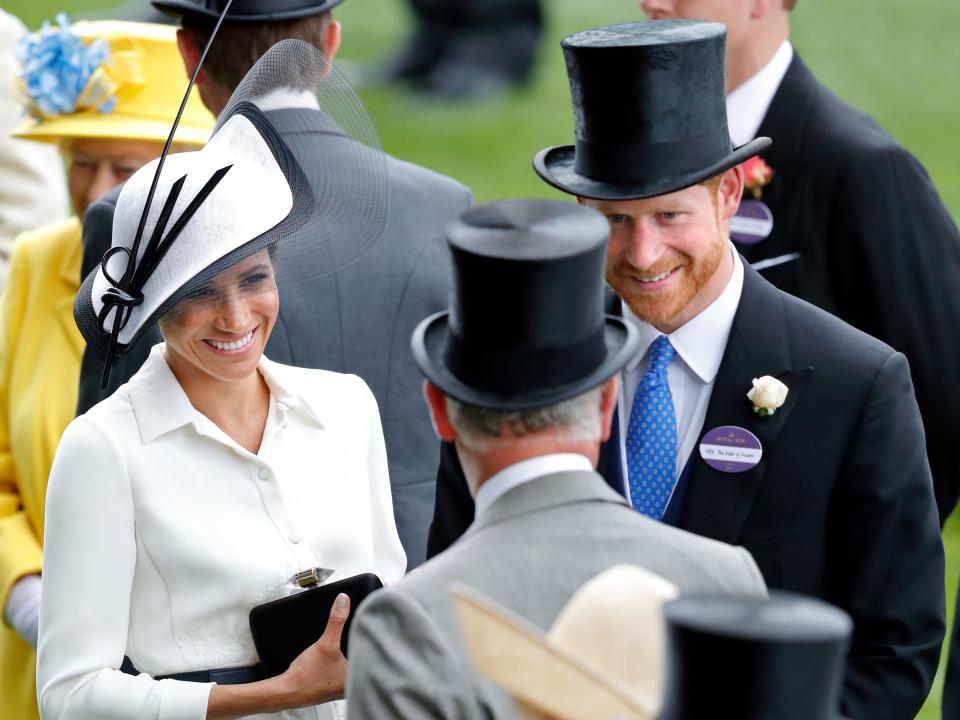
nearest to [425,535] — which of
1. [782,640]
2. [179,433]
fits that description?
[179,433]

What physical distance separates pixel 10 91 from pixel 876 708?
3937mm

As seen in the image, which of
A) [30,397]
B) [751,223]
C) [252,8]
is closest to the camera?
[252,8]

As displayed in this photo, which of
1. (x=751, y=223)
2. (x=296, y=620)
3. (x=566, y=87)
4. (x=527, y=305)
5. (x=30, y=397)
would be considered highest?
(x=527, y=305)

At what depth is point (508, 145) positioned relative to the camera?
16375 millimetres

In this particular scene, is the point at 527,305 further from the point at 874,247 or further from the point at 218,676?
the point at 874,247

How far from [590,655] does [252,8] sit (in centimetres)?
225

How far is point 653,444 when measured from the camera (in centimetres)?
335

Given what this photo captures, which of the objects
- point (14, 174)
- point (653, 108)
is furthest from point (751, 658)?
point (14, 174)

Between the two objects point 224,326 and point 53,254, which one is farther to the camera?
point 53,254

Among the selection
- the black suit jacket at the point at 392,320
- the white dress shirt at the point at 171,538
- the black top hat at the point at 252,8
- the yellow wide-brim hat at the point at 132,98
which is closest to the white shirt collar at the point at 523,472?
the white dress shirt at the point at 171,538

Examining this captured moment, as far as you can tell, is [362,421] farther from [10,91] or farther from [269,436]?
[10,91]

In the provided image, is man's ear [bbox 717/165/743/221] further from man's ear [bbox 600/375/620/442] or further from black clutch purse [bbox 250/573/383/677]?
black clutch purse [bbox 250/573/383/677]

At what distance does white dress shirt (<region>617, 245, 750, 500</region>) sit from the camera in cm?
341

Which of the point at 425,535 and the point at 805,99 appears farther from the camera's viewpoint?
the point at 805,99
